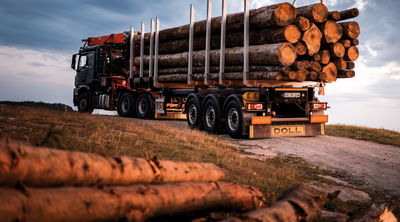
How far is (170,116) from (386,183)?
37.1ft

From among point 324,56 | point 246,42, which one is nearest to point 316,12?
point 324,56

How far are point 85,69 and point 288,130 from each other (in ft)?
38.6

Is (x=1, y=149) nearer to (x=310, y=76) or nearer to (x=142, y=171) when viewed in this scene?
(x=142, y=171)

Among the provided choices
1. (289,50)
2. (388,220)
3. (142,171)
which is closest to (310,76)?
(289,50)

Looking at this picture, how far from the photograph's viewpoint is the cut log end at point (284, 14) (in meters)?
10.4

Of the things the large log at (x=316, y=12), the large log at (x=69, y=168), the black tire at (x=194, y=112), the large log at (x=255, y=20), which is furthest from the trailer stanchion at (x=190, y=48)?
the large log at (x=69, y=168)

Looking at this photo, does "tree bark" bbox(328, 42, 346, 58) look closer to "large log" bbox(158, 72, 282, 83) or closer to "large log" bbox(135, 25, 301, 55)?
"large log" bbox(135, 25, 301, 55)

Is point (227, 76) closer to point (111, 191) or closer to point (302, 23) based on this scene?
point (302, 23)

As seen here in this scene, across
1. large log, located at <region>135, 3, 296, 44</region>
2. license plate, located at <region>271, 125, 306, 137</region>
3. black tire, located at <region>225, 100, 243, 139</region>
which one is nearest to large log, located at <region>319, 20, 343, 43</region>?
large log, located at <region>135, 3, 296, 44</region>

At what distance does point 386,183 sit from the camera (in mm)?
7449

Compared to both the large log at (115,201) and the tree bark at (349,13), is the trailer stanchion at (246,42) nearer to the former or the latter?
the tree bark at (349,13)

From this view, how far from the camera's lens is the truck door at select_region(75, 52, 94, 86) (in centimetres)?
1920

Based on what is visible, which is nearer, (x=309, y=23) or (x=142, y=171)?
(x=142, y=171)

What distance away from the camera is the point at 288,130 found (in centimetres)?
1230
